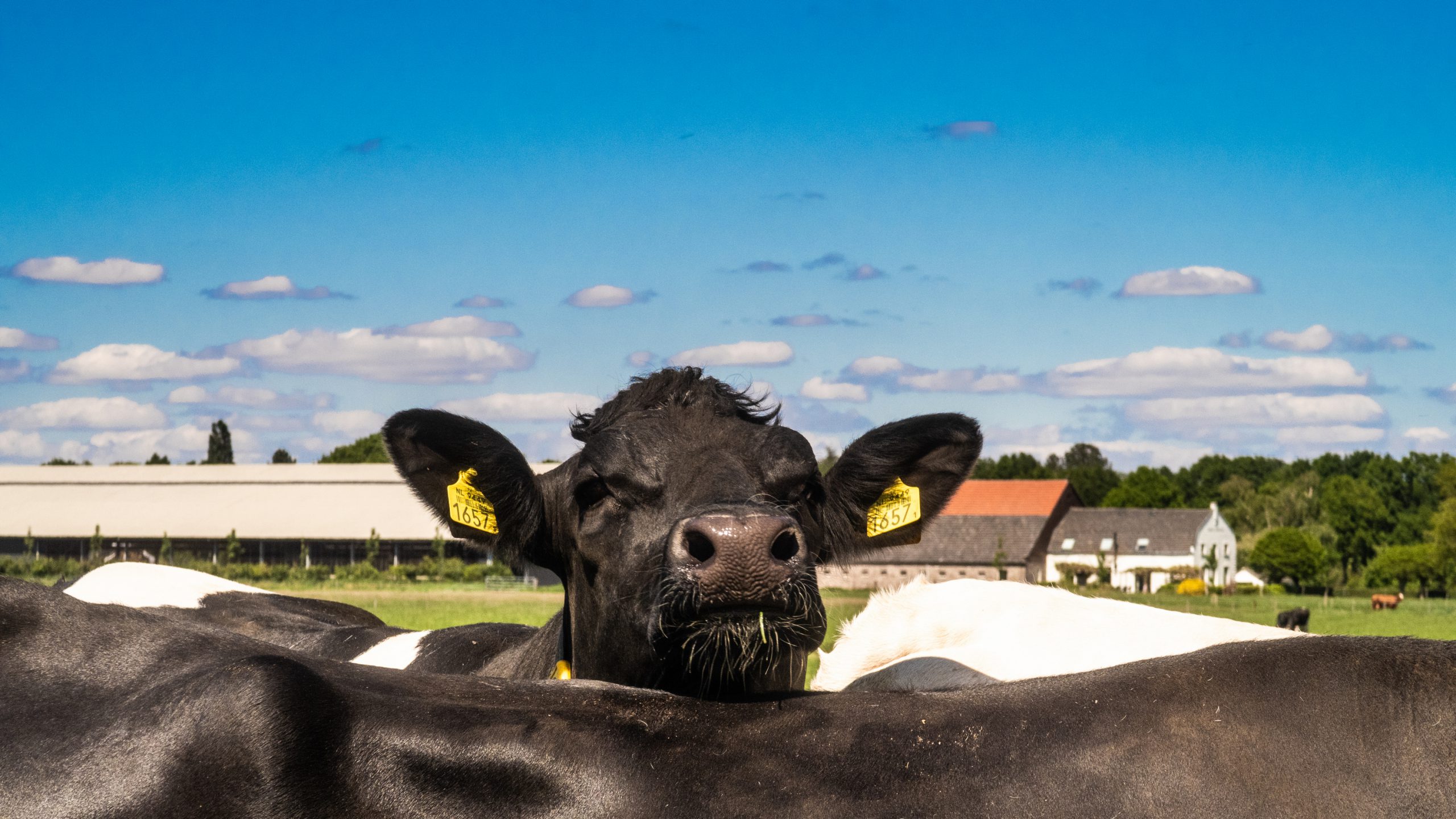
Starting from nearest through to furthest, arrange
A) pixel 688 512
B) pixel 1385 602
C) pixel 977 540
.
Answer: pixel 688 512
pixel 1385 602
pixel 977 540

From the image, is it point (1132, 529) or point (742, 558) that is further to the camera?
point (1132, 529)

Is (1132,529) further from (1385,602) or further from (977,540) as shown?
(1385,602)

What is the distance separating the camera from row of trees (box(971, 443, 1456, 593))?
96750 millimetres

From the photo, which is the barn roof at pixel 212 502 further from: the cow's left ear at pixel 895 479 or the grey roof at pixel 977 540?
the cow's left ear at pixel 895 479

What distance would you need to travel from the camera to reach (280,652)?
2.58 metres

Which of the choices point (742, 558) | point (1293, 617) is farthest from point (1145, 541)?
point (742, 558)

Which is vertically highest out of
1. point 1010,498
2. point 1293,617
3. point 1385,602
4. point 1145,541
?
point 1010,498

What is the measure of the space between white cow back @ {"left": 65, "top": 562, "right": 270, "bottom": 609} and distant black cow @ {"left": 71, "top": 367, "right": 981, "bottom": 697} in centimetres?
353

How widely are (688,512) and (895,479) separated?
166 cm

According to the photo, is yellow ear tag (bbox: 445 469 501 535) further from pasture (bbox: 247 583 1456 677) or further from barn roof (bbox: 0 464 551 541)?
barn roof (bbox: 0 464 551 541)

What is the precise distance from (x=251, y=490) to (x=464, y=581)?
1389 inches

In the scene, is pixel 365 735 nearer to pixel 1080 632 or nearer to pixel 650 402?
pixel 650 402

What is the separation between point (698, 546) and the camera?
14.8 feet

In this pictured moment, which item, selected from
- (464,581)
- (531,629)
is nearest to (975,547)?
(464,581)
